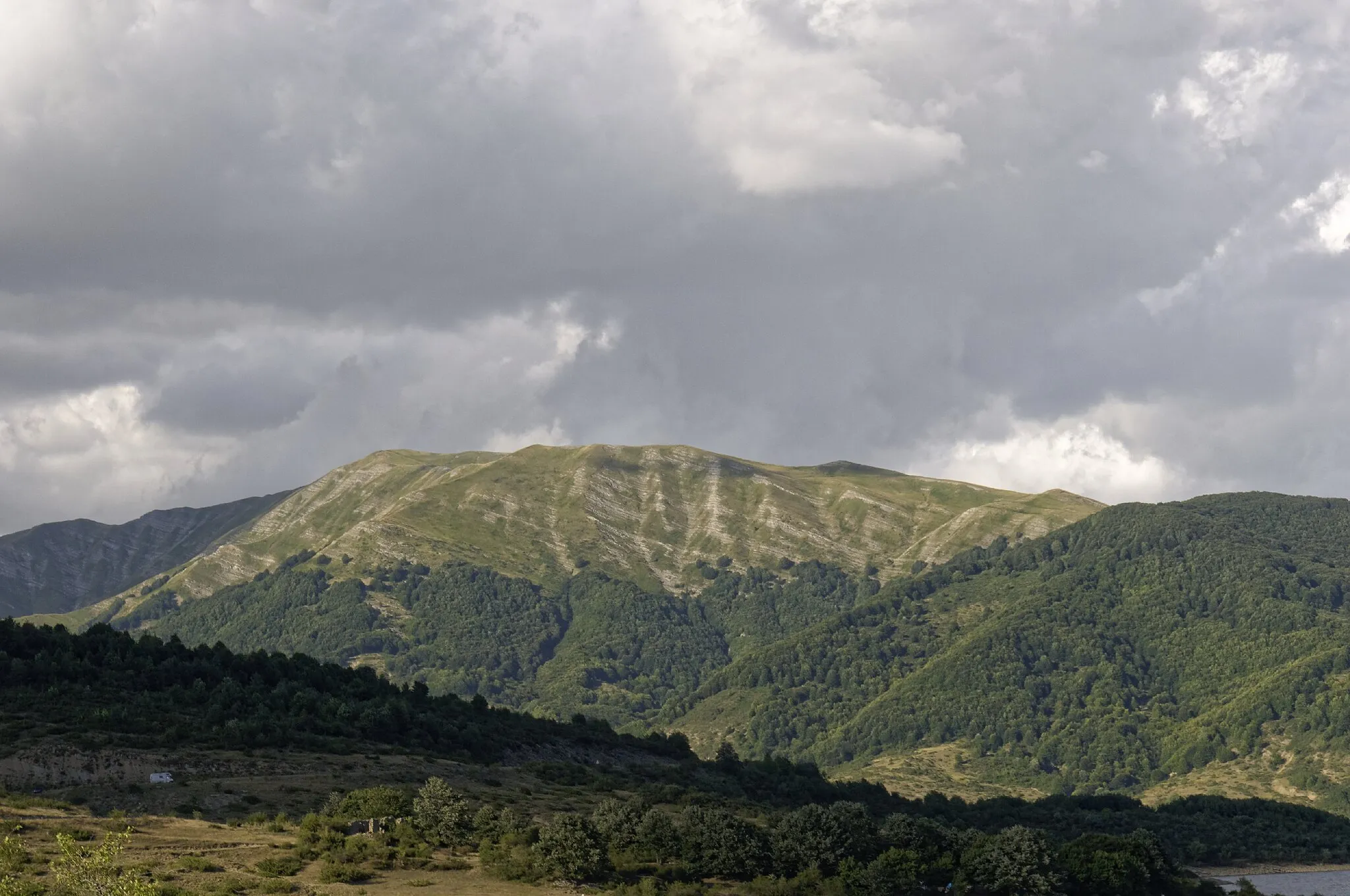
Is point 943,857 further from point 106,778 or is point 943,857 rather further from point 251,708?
point 251,708

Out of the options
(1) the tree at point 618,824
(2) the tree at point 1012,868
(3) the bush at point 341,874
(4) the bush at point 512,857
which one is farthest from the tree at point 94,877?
(2) the tree at point 1012,868

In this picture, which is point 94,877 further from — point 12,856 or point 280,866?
point 280,866

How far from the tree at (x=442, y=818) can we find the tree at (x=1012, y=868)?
40059 mm

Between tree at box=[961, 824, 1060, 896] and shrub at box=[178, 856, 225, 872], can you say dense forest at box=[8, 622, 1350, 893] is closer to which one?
tree at box=[961, 824, 1060, 896]

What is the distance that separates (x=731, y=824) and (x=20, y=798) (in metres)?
55.6

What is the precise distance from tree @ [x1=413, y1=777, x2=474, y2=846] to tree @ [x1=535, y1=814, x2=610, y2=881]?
24.4ft

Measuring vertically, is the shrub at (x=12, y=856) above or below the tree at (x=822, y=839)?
below

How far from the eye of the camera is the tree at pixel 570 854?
108 m

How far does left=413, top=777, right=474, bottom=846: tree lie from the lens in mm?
115500

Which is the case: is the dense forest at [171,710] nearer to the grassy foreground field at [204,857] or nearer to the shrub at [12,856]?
the grassy foreground field at [204,857]

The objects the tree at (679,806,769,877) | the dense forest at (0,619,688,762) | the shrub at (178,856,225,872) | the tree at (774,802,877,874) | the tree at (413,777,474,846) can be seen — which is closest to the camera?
the shrub at (178,856,225,872)

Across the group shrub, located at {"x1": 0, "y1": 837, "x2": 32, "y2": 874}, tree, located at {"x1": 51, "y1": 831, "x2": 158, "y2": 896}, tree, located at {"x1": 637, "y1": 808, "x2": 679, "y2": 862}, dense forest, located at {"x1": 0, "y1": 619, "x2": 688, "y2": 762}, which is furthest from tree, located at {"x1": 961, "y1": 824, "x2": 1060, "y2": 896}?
dense forest, located at {"x1": 0, "y1": 619, "x2": 688, "y2": 762}

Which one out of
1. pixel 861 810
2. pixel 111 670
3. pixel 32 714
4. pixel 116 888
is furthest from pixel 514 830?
pixel 111 670

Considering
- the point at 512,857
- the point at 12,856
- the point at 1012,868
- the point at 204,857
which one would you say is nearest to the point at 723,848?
the point at 512,857
